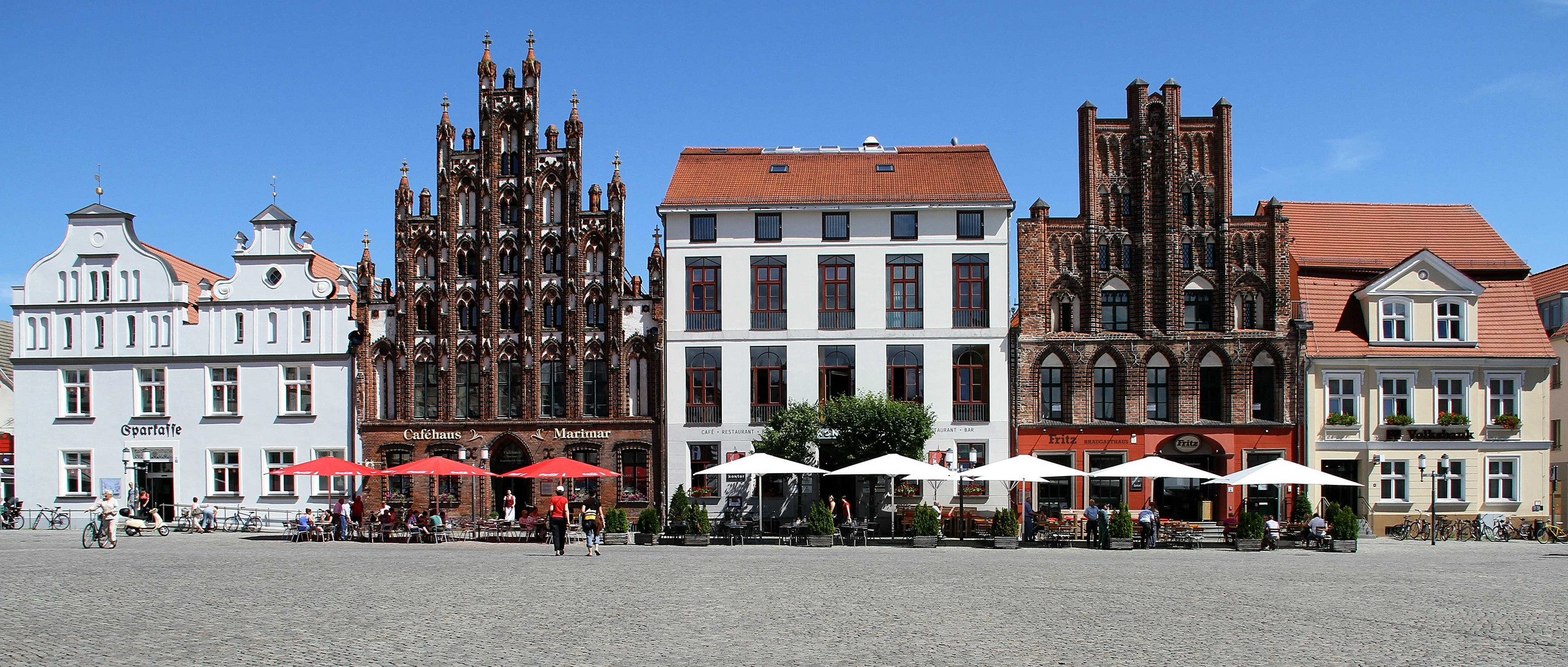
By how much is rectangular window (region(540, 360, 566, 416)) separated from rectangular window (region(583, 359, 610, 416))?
2.91 feet

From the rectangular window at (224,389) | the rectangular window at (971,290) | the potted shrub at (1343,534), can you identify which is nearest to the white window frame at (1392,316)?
the potted shrub at (1343,534)

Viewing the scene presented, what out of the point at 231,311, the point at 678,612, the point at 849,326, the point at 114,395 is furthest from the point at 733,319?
the point at 678,612

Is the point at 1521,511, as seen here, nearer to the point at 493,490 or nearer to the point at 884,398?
the point at 884,398

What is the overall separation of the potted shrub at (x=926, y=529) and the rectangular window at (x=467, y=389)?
19.0 m

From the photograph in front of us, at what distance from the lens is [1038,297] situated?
4416cm

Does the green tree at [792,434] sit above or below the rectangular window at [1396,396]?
below

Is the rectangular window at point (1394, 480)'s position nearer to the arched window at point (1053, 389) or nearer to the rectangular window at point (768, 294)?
the arched window at point (1053, 389)

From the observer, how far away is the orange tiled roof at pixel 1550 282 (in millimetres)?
48750

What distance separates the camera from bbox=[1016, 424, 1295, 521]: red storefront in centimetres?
4319

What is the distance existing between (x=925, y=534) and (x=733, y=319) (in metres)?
13.1

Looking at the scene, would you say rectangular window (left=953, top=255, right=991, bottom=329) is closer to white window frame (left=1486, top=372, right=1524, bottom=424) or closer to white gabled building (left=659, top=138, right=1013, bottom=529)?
white gabled building (left=659, top=138, right=1013, bottom=529)

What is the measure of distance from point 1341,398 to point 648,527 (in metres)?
25.1

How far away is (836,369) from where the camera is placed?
44438 millimetres

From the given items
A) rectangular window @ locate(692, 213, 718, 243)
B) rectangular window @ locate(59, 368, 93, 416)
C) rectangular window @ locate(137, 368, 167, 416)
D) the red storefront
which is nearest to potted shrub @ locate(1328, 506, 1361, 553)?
the red storefront
